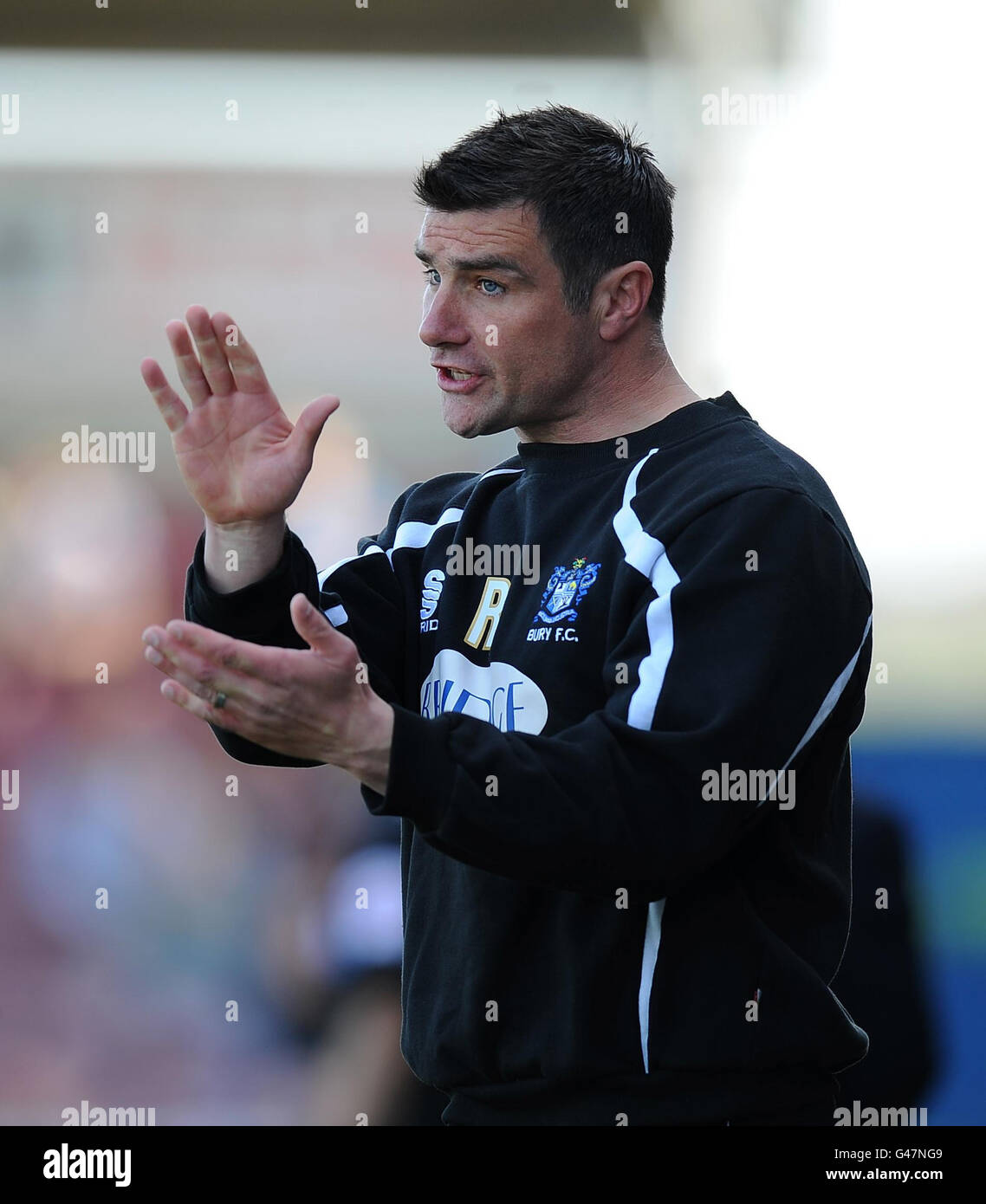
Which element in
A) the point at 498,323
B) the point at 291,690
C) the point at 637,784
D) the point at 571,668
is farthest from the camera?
the point at 498,323

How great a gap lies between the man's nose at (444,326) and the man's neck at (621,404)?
0.51ft

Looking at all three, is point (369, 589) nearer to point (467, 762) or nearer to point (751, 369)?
point (467, 762)

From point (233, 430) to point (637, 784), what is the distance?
0.66 metres

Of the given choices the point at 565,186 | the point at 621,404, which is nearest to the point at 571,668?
the point at 621,404

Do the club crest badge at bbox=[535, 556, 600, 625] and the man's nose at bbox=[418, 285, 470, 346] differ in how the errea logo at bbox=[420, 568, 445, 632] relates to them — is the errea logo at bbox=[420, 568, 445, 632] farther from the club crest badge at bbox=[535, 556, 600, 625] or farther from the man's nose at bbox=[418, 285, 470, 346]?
the man's nose at bbox=[418, 285, 470, 346]

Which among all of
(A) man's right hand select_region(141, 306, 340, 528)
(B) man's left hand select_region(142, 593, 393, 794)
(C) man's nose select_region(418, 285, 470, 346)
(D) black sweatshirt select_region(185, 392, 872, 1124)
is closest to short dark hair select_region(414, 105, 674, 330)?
(C) man's nose select_region(418, 285, 470, 346)

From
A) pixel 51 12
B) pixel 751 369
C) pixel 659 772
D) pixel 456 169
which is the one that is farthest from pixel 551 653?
pixel 51 12

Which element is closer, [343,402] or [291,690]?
[291,690]

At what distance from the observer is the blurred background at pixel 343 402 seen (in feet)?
9.99

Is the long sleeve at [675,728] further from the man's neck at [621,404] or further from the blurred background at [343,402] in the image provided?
the blurred background at [343,402]

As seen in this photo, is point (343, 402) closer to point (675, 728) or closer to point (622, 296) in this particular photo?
point (622, 296)

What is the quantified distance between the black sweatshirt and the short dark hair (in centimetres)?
24

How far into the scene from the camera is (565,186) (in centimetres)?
172
